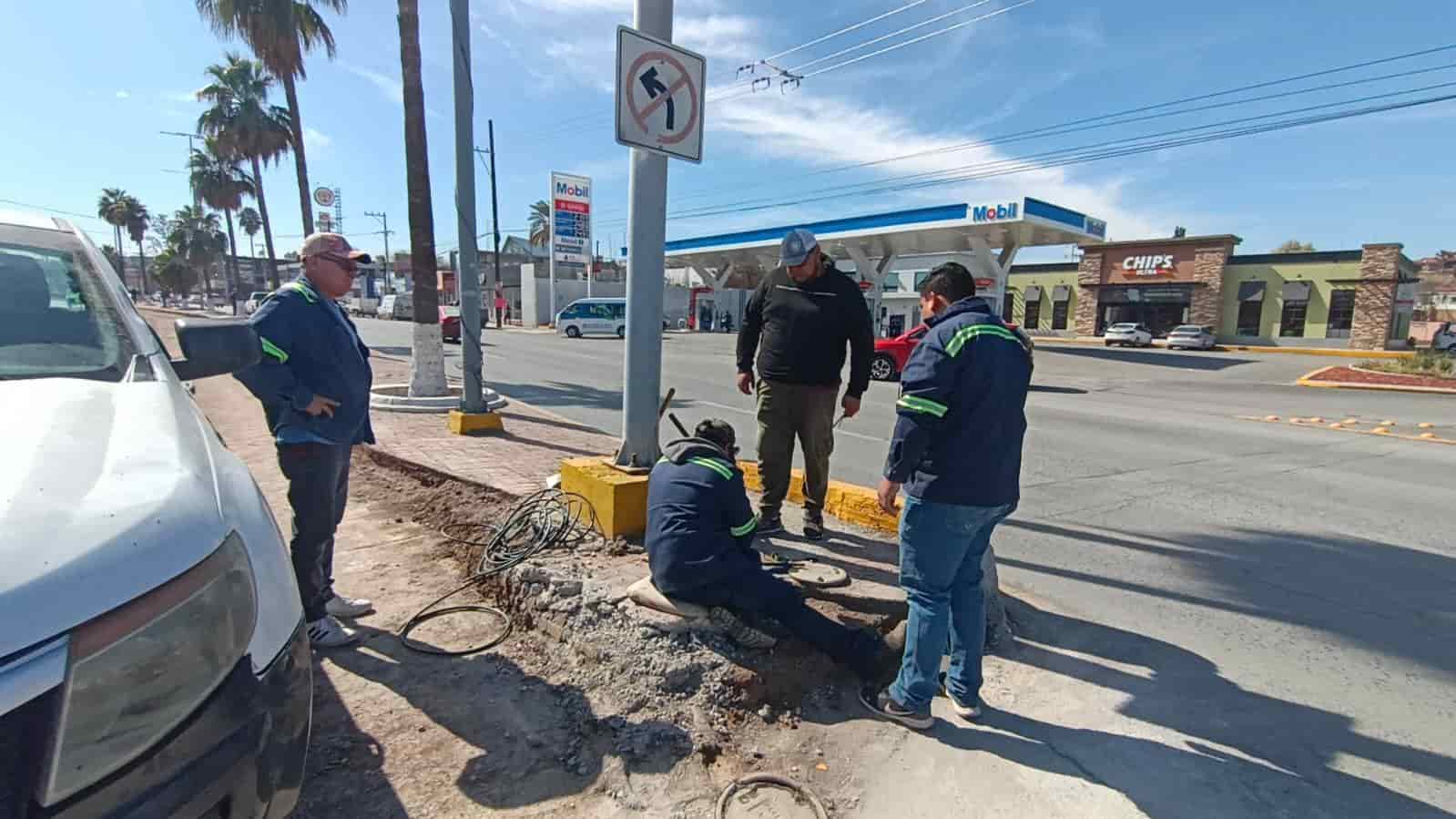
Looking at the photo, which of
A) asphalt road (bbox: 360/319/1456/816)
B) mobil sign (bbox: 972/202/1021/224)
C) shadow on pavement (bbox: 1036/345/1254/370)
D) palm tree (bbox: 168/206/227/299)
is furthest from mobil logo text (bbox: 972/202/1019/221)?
palm tree (bbox: 168/206/227/299)

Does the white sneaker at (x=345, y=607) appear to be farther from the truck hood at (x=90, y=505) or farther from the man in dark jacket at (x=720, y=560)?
the truck hood at (x=90, y=505)

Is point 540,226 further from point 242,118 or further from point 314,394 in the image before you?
point 314,394

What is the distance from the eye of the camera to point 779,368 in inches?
167

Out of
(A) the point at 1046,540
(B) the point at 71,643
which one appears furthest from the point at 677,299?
(B) the point at 71,643

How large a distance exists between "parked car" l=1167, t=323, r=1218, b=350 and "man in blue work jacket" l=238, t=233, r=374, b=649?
40.7 metres

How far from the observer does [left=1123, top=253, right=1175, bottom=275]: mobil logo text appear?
39.6 metres

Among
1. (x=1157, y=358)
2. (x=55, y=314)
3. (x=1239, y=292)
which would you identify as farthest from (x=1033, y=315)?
(x=55, y=314)

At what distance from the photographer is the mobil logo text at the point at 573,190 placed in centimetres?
4338

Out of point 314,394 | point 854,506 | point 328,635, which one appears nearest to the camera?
point 314,394

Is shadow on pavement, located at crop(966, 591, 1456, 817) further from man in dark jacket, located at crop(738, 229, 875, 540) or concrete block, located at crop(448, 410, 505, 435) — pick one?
concrete block, located at crop(448, 410, 505, 435)

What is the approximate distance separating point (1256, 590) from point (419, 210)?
32.8ft

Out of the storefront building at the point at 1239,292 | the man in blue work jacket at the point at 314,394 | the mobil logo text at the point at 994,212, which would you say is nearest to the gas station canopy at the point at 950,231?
the mobil logo text at the point at 994,212

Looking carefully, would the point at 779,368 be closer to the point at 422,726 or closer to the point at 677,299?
the point at 422,726

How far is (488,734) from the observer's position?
8.89ft
